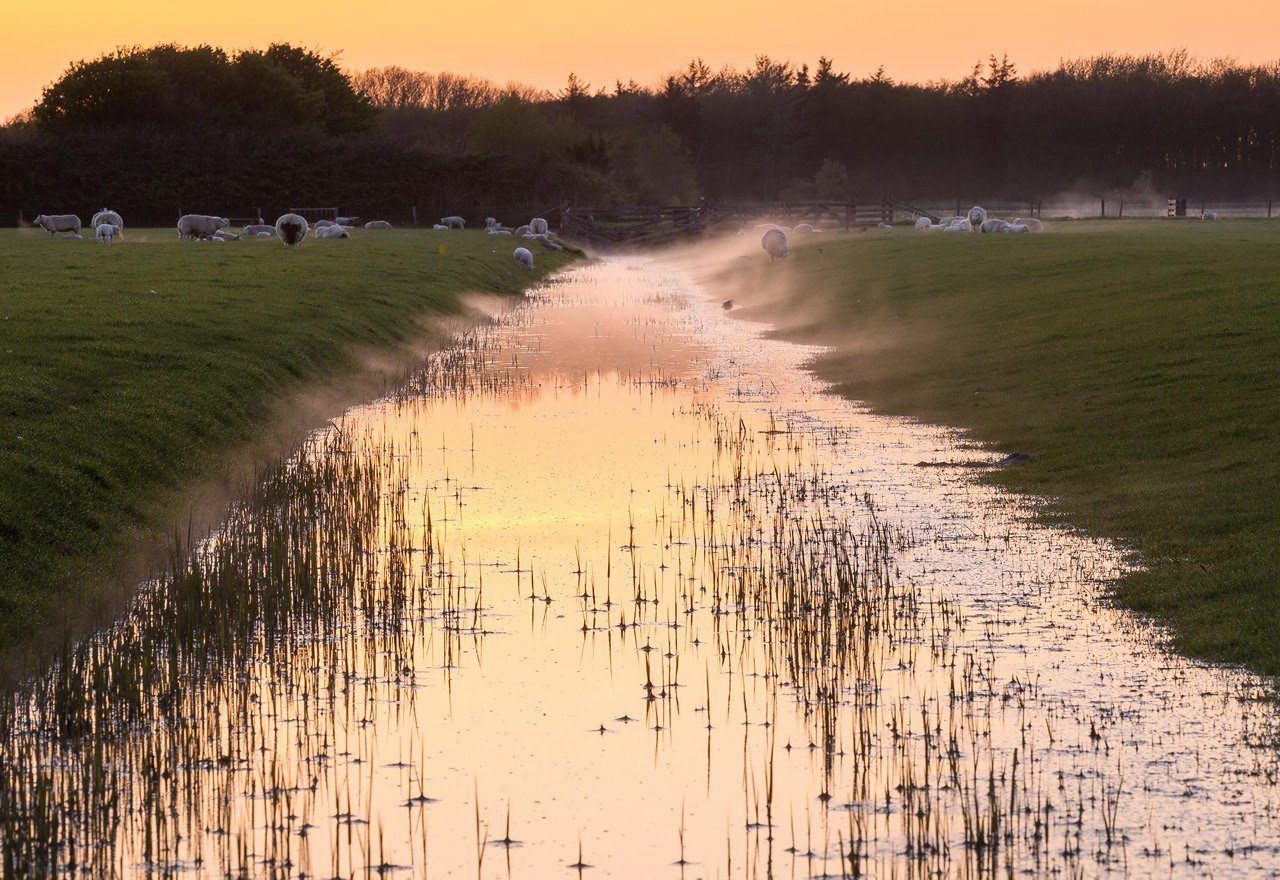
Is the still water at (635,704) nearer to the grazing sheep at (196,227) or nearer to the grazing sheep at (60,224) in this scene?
the grazing sheep at (196,227)

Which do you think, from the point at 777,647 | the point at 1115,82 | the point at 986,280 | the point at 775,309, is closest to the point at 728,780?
the point at 777,647

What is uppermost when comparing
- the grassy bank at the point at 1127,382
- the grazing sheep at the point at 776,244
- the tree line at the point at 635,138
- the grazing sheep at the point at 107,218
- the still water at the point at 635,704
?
the tree line at the point at 635,138

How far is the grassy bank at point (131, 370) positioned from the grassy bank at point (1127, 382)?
825cm

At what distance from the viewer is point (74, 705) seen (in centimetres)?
832

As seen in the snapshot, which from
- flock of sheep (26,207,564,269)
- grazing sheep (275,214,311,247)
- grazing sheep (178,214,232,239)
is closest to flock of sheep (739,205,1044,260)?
flock of sheep (26,207,564,269)

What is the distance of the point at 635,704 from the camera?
859 centimetres

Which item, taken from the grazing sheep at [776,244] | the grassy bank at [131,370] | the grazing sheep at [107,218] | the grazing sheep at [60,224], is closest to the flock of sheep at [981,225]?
the grazing sheep at [776,244]

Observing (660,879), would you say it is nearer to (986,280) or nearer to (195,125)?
(986,280)

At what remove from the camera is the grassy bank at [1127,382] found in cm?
1116

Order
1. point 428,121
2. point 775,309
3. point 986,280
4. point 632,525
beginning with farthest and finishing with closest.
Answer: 1. point 428,121
2. point 775,309
3. point 986,280
4. point 632,525

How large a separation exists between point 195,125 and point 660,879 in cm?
9789

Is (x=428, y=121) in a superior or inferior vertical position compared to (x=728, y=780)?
superior

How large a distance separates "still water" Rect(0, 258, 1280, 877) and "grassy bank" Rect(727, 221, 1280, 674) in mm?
725

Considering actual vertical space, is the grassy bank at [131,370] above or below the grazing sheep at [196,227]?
below
